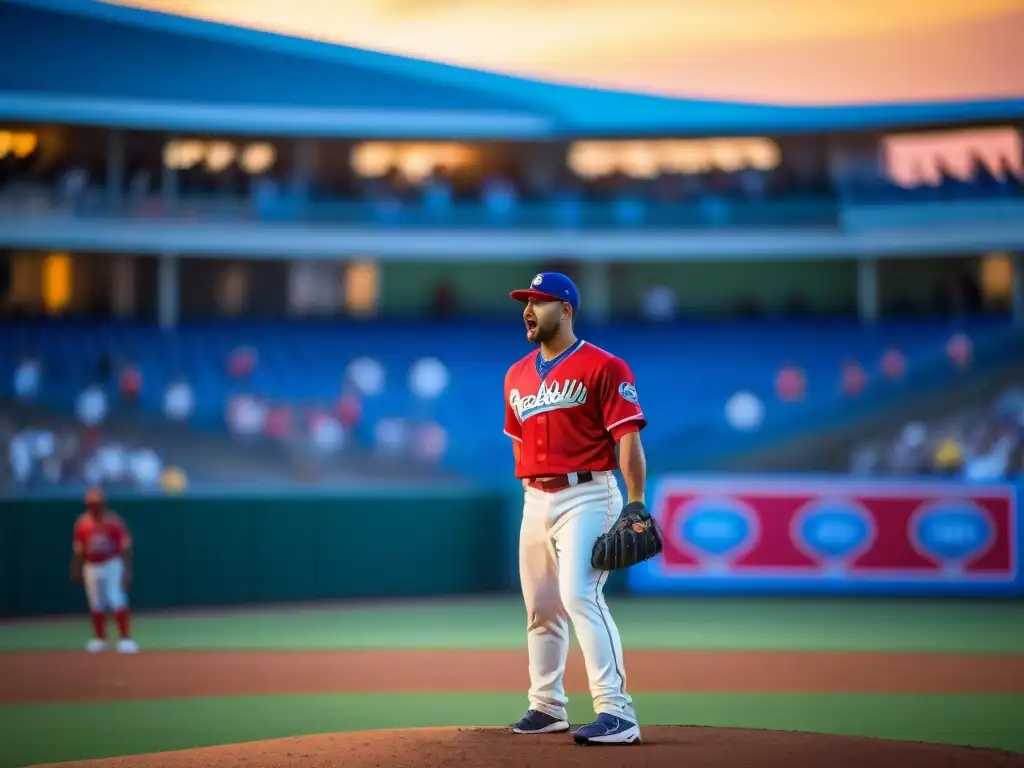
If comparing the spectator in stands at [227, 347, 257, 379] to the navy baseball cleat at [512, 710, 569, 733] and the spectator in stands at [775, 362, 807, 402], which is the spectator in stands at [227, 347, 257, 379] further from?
the navy baseball cleat at [512, 710, 569, 733]

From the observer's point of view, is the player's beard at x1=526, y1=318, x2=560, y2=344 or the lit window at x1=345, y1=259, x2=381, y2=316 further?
the lit window at x1=345, y1=259, x2=381, y2=316

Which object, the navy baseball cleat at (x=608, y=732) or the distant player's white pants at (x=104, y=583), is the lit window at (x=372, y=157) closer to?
the distant player's white pants at (x=104, y=583)

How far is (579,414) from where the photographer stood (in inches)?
281

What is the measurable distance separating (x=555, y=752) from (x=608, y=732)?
0.37 m

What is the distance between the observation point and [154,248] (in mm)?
34062

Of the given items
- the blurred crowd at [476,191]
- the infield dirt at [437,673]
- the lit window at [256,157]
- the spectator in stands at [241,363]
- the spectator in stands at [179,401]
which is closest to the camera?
the infield dirt at [437,673]

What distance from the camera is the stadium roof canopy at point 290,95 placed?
34.5m

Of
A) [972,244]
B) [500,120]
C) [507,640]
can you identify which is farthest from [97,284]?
[507,640]

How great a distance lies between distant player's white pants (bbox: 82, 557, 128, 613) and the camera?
13719mm

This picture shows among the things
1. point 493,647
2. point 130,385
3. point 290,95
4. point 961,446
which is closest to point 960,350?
point 961,446

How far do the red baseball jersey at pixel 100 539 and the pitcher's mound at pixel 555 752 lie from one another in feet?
23.0

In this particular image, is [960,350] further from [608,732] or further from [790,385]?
[608,732]

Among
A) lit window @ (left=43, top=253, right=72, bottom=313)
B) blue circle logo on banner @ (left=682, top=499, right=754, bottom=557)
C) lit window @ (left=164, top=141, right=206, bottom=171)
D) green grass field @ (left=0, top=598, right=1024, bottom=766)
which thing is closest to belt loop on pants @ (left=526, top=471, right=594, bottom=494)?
green grass field @ (left=0, top=598, right=1024, bottom=766)

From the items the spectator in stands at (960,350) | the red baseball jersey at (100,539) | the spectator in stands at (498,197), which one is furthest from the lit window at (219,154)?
the red baseball jersey at (100,539)
